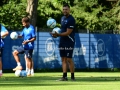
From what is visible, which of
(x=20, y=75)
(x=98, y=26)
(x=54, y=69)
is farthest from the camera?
→ (x=98, y=26)

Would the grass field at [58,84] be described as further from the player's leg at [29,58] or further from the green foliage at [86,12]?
the green foliage at [86,12]

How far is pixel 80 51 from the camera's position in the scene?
2922 cm

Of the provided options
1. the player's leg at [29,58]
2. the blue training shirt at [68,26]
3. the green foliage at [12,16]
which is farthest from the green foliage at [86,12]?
the blue training shirt at [68,26]

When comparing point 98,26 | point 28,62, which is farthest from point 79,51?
point 28,62

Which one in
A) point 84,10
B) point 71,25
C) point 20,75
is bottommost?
point 20,75

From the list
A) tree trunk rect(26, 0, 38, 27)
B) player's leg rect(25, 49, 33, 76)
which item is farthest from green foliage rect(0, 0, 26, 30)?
player's leg rect(25, 49, 33, 76)

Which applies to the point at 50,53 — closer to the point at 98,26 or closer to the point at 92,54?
the point at 92,54

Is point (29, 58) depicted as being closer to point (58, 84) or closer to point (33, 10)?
point (58, 84)

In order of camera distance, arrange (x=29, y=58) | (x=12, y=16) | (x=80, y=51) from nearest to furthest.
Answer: (x=29, y=58) → (x=80, y=51) → (x=12, y=16)

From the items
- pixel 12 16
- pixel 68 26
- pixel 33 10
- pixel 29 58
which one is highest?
pixel 33 10

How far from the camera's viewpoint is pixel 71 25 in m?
15.9

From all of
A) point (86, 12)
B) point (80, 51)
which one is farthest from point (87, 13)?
point (80, 51)

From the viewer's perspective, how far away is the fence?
27.4m

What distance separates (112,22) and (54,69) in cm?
922
